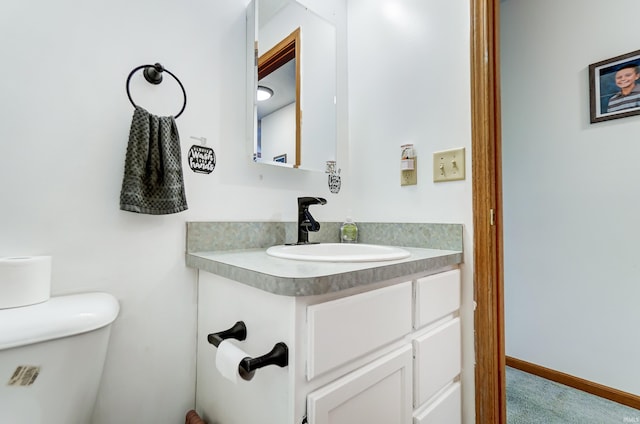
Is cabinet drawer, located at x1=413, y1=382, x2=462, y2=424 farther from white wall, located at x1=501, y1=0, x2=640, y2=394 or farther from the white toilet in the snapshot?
white wall, located at x1=501, y1=0, x2=640, y2=394

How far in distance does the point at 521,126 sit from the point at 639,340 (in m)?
1.30

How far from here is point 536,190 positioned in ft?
5.93

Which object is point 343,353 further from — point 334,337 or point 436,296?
point 436,296

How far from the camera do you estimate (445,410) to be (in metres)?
0.97

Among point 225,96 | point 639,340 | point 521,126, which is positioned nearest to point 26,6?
point 225,96

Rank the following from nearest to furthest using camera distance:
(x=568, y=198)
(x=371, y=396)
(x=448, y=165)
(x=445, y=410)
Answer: (x=371, y=396) < (x=445, y=410) < (x=448, y=165) < (x=568, y=198)

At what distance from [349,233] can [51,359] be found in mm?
1085

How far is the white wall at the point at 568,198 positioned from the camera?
1.52 metres

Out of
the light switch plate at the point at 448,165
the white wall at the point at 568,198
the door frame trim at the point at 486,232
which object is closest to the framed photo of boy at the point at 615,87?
the white wall at the point at 568,198

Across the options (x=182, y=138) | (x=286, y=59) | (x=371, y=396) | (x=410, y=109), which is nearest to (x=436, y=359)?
(x=371, y=396)

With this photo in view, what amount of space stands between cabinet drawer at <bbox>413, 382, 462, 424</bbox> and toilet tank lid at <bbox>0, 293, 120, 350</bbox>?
34.4 inches

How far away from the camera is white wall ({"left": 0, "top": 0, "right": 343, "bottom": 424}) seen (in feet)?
2.38

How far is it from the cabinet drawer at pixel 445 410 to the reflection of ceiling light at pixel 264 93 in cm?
119

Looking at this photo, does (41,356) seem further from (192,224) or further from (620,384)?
(620,384)
